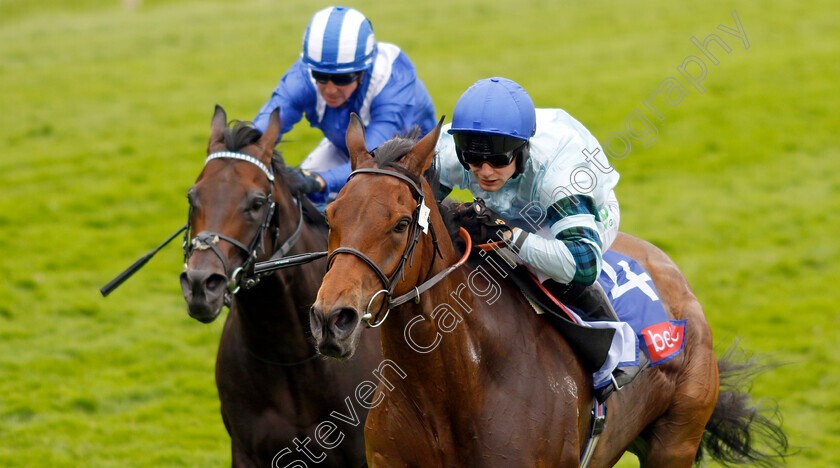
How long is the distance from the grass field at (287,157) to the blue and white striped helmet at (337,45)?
3.05 m

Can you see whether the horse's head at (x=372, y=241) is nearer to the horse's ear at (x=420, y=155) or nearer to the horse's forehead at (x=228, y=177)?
the horse's ear at (x=420, y=155)

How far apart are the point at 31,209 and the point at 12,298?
2256mm

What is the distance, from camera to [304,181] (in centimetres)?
477

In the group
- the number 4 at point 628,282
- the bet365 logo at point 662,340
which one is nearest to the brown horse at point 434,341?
the bet365 logo at point 662,340

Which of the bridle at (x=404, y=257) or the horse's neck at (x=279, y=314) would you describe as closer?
the bridle at (x=404, y=257)

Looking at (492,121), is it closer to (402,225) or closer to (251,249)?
(402,225)

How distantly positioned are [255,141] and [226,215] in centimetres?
52

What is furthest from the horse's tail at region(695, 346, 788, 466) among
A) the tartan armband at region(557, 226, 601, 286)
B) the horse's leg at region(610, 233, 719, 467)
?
the tartan armband at region(557, 226, 601, 286)

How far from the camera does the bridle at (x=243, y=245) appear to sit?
4.07 metres

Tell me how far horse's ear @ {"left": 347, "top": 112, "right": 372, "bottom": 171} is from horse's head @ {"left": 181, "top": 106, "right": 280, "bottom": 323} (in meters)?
1.05

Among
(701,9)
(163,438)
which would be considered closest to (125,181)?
(163,438)

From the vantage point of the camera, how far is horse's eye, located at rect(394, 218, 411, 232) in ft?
9.83

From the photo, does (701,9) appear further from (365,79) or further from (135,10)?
(365,79)

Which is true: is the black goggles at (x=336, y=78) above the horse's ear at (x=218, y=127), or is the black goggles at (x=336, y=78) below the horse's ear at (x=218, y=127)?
above
